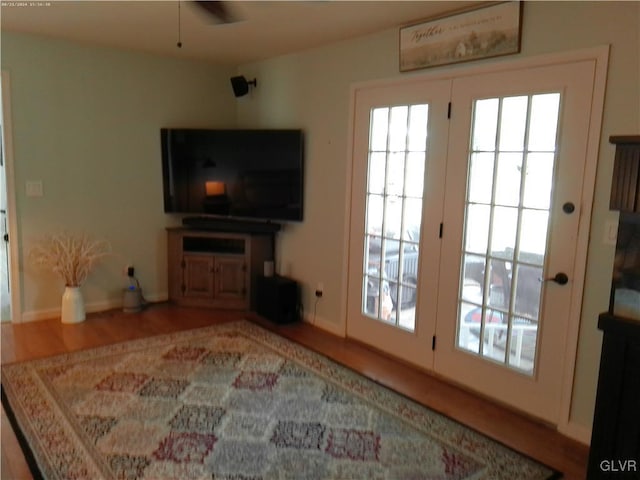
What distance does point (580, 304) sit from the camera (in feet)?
8.45

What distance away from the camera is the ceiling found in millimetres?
3043

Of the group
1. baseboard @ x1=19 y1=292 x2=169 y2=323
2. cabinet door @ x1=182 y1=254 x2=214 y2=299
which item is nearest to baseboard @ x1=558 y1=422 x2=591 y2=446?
cabinet door @ x1=182 y1=254 x2=214 y2=299

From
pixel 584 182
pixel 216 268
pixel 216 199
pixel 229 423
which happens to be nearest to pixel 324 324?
pixel 216 268

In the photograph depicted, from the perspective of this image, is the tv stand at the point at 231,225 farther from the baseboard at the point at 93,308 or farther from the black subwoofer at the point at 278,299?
the baseboard at the point at 93,308

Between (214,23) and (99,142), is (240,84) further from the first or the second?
(214,23)

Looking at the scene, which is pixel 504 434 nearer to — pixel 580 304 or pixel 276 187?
pixel 580 304

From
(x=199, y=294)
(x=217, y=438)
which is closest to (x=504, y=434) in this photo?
(x=217, y=438)

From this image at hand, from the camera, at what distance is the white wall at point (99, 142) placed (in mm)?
4012

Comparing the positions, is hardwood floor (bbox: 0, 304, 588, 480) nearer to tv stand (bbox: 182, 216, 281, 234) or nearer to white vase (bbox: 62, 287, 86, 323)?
white vase (bbox: 62, 287, 86, 323)

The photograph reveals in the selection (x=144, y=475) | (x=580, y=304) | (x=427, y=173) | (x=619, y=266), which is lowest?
(x=144, y=475)

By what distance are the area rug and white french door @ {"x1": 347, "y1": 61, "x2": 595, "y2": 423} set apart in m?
0.52

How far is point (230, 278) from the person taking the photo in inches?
183

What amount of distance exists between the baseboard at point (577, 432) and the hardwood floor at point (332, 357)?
0.03m

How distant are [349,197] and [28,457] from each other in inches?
103
